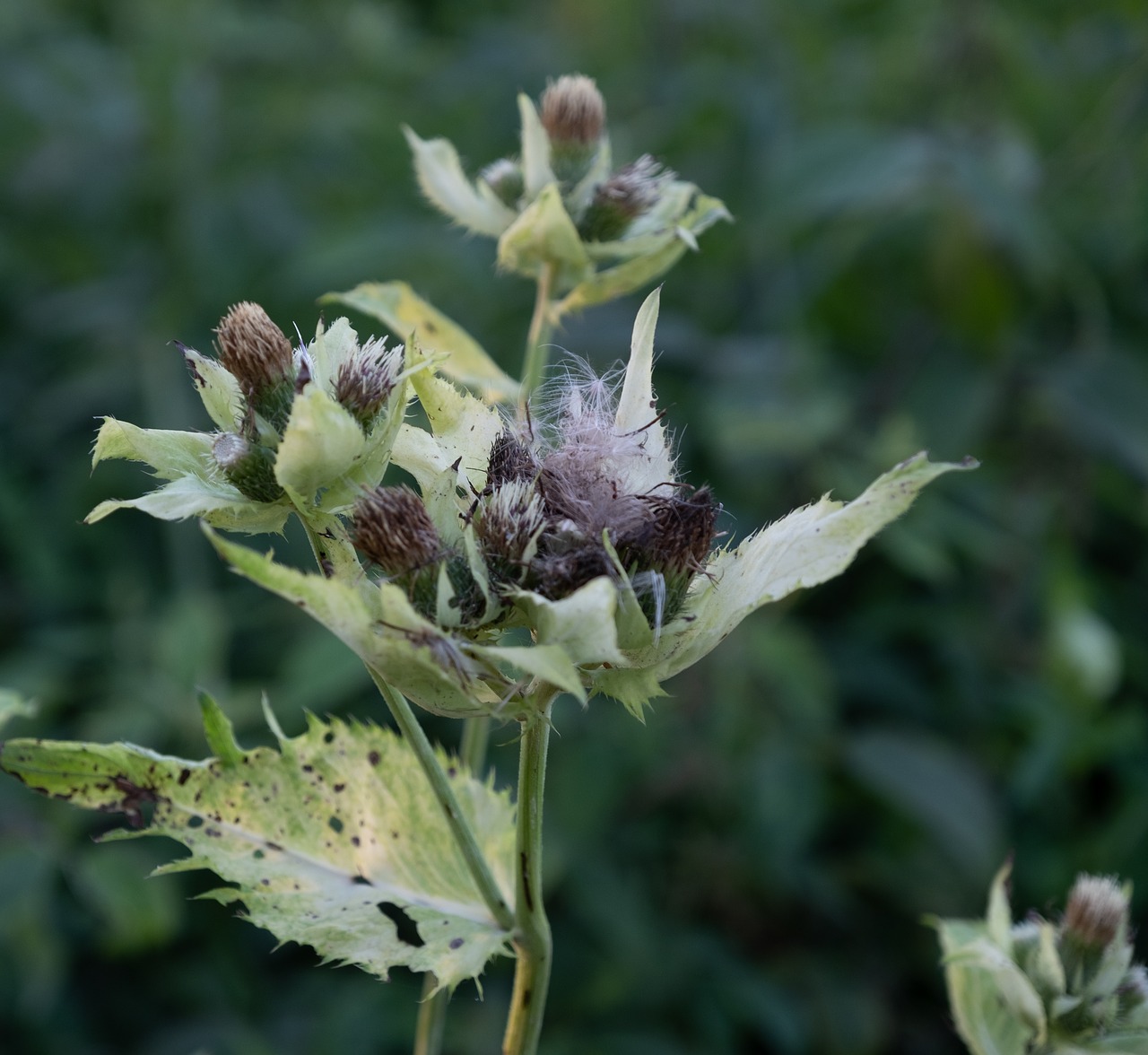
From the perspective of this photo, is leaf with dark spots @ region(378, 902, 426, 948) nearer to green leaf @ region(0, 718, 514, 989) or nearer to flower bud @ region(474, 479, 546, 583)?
green leaf @ region(0, 718, 514, 989)

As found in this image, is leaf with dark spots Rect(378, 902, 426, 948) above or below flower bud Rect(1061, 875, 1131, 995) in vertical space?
below

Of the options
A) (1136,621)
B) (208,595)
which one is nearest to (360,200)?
(208,595)

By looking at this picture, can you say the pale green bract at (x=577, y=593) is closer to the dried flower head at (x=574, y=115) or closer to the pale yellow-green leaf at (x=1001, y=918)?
the pale yellow-green leaf at (x=1001, y=918)

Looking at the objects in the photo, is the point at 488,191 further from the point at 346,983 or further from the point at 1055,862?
the point at 1055,862

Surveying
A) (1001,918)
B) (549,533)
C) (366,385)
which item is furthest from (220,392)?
(1001,918)

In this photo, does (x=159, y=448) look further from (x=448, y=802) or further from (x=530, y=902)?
(x=530, y=902)

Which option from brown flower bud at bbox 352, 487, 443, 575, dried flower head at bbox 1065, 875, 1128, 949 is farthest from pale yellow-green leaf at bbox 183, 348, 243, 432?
dried flower head at bbox 1065, 875, 1128, 949
